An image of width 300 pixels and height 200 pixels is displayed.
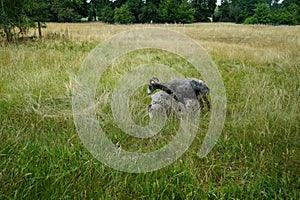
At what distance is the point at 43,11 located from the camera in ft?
30.4

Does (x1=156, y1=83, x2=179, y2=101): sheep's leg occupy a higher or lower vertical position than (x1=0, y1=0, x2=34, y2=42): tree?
lower

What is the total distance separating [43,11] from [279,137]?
9.57 meters

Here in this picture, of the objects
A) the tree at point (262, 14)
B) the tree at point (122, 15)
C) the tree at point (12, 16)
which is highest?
the tree at point (262, 14)

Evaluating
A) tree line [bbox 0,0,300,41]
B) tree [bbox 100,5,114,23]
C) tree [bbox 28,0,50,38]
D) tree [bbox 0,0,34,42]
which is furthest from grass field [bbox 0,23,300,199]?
tree [bbox 100,5,114,23]

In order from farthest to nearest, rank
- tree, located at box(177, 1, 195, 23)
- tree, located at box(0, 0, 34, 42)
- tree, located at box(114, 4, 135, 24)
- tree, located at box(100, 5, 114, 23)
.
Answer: tree, located at box(100, 5, 114, 23), tree, located at box(177, 1, 195, 23), tree, located at box(114, 4, 135, 24), tree, located at box(0, 0, 34, 42)

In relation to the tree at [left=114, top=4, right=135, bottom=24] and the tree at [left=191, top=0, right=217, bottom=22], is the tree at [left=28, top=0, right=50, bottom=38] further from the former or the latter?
the tree at [left=191, top=0, right=217, bottom=22]

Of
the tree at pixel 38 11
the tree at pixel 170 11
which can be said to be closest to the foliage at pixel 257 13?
the tree at pixel 170 11

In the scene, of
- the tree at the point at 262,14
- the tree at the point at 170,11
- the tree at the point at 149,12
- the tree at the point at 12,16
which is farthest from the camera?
the tree at the point at 262,14

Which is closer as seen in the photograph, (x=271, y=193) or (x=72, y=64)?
(x=271, y=193)

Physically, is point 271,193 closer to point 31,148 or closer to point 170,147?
point 170,147

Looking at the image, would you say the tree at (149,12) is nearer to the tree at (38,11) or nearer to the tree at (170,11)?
the tree at (170,11)

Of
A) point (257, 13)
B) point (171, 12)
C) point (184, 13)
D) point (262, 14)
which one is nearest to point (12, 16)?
point (171, 12)

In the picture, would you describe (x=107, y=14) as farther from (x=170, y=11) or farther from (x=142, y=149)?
(x=142, y=149)

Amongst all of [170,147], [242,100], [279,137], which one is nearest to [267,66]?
[242,100]
